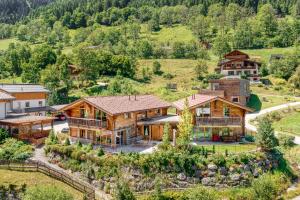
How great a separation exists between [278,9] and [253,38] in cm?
5353

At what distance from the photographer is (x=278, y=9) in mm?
165000

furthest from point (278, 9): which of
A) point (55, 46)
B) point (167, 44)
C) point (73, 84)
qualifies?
point (73, 84)

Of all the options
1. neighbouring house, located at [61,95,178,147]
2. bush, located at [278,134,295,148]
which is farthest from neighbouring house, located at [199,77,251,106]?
neighbouring house, located at [61,95,178,147]

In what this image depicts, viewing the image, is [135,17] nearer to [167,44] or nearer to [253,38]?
[167,44]

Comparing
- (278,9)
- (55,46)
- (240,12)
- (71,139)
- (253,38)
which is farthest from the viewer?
(278,9)

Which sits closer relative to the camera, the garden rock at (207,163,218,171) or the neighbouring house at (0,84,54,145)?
the garden rock at (207,163,218,171)

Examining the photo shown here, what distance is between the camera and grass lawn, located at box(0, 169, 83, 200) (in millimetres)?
33344

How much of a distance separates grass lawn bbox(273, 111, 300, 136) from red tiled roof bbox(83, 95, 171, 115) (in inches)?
629

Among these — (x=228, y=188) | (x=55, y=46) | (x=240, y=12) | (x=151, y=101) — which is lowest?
(x=228, y=188)

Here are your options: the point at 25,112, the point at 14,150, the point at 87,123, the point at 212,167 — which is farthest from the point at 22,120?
the point at 212,167

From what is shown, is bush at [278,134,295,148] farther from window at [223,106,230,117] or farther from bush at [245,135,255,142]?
window at [223,106,230,117]

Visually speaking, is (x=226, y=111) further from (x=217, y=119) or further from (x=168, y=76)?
(x=168, y=76)

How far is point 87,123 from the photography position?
4225 cm

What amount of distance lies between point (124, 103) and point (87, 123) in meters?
4.83
